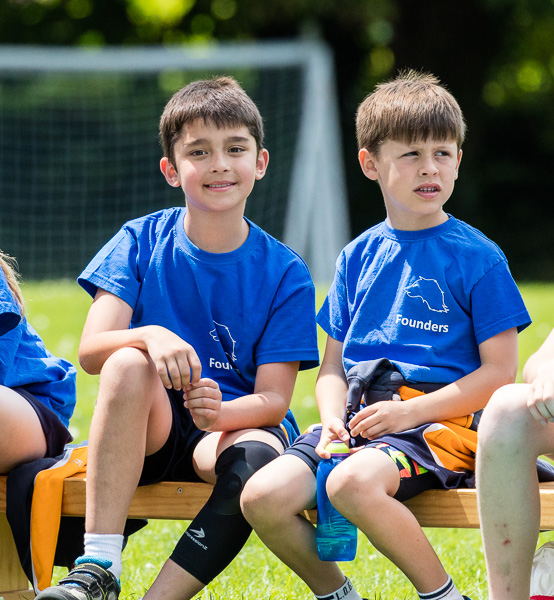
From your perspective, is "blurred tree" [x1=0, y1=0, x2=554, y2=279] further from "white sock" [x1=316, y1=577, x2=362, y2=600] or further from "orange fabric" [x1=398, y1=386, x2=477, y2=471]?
"white sock" [x1=316, y1=577, x2=362, y2=600]

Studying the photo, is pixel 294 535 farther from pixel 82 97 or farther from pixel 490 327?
pixel 82 97

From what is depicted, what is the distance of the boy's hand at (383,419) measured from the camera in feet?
8.16

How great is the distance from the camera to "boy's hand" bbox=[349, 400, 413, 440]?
2486mm

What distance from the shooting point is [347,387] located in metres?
2.76

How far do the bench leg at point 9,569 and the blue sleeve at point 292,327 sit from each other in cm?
93

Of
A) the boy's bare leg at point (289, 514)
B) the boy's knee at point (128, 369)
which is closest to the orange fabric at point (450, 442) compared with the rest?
the boy's bare leg at point (289, 514)

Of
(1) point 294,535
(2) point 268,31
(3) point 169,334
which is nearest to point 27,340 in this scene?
(3) point 169,334

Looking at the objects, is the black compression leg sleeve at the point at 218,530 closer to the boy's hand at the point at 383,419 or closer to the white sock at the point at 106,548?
the white sock at the point at 106,548

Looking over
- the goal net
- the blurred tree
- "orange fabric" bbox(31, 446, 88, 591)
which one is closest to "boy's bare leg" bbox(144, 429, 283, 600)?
"orange fabric" bbox(31, 446, 88, 591)

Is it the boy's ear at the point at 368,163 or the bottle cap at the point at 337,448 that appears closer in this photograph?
the bottle cap at the point at 337,448

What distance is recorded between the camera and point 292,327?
2.80 m

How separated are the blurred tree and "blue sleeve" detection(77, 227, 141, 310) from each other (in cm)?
1192

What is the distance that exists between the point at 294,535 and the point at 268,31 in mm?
14450

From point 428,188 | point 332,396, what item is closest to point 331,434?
point 332,396
